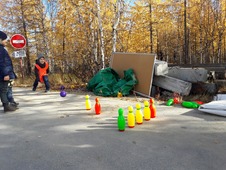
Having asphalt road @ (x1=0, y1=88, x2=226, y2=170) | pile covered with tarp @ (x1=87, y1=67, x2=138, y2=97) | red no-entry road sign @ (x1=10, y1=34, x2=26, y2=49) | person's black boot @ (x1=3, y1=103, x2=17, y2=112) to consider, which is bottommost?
asphalt road @ (x1=0, y1=88, x2=226, y2=170)

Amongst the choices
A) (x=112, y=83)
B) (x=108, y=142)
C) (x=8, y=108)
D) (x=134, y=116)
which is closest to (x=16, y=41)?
(x=112, y=83)

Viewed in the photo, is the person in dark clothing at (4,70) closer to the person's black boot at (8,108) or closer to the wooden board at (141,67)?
the person's black boot at (8,108)

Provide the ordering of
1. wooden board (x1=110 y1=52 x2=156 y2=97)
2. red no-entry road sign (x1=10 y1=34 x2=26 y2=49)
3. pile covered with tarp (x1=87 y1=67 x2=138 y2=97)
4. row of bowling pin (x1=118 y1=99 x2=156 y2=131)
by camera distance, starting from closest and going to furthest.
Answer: row of bowling pin (x1=118 y1=99 x2=156 y2=131), wooden board (x1=110 y1=52 x2=156 y2=97), pile covered with tarp (x1=87 y1=67 x2=138 y2=97), red no-entry road sign (x1=10 y1=34 x2=26 y2=49)

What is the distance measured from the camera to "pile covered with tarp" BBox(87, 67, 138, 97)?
8516 millimetres

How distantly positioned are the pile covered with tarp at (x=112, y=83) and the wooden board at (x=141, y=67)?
0.77 feet

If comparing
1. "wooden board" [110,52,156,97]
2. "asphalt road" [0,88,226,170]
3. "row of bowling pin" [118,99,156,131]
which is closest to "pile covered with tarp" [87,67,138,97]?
"wooden board" [110,52,156,97]

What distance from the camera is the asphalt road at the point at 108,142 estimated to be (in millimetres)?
3082

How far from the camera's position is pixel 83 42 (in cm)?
1316

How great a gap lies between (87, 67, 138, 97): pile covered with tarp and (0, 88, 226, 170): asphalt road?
2535 mm

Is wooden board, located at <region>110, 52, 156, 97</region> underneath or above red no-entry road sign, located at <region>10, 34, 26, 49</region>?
underneath

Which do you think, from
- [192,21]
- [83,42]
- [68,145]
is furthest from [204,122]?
[192,21]

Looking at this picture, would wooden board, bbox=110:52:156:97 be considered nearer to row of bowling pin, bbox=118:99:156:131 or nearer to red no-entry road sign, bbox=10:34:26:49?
row of bowling pin, bbox=118:99:156:131

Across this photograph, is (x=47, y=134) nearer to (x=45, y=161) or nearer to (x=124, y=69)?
(x=45, y=161)

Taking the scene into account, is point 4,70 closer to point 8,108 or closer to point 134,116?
point 8,108
